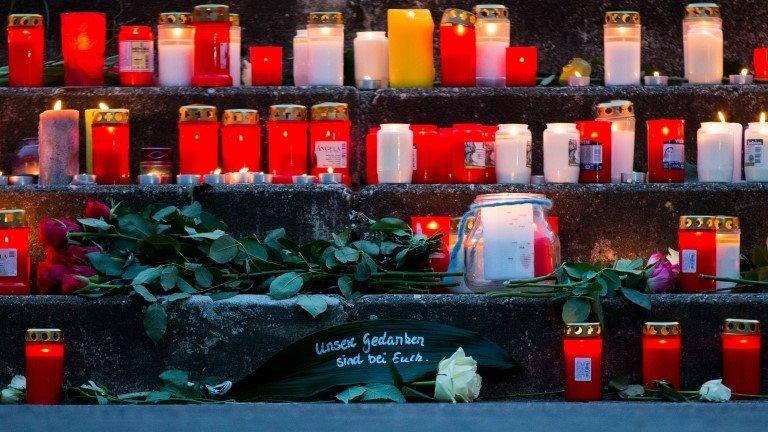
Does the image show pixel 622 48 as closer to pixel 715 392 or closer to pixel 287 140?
pixel 287 140

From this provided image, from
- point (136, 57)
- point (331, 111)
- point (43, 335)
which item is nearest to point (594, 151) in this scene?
point (331, 111)

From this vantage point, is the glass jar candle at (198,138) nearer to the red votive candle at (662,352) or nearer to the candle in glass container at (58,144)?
the candle in glass container at (58,144)

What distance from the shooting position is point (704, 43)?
485 centimetres

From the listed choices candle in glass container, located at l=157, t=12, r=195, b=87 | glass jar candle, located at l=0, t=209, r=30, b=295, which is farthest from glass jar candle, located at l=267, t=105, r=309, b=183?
glass jar candle, located at l=0, t=209, r=30, b=295

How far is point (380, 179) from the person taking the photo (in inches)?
183

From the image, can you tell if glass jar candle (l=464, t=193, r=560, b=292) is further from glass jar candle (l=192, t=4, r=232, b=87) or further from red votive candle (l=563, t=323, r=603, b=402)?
glass jar candle (l=192, t=4, r=232, b=87)

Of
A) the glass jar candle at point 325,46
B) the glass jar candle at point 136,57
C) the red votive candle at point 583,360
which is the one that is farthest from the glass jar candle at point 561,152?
the glass jar candle at point 136,57

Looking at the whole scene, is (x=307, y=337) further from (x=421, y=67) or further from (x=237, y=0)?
(x=237, y=0)

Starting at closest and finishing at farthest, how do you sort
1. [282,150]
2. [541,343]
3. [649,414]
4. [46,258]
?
1. [649,414]
2. [541,343]
3. [46,258]
4. [282,150]

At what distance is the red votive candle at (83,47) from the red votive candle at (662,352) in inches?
76.4

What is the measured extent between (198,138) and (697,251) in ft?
4.86

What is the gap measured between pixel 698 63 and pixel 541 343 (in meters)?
1.25

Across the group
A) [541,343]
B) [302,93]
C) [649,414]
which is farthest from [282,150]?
[649,414]

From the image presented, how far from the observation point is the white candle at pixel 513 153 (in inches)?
181
